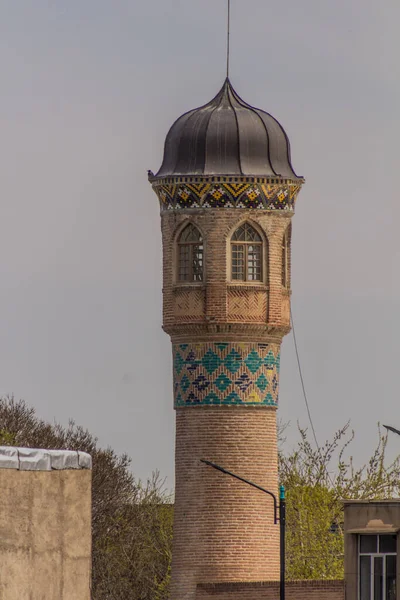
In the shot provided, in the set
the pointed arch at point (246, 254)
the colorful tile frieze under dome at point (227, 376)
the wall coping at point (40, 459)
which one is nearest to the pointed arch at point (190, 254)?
the pointed arch at point (246, 254)

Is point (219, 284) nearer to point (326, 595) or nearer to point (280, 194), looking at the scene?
point (280, 194)

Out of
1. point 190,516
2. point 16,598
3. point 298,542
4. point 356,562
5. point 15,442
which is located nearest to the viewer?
point 16,598

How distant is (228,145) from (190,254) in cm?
220

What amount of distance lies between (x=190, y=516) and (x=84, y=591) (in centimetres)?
2213

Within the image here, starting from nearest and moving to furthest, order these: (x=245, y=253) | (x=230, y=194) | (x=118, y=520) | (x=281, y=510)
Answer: (x=281, y=510) → (x=230, y=194) → (x=245, y=253) → (x=118, y=520)

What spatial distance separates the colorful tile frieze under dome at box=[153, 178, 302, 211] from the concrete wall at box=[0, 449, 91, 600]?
75.7 feet

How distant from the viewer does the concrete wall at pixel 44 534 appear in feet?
57.3

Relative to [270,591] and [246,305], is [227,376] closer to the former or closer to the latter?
[246,305]

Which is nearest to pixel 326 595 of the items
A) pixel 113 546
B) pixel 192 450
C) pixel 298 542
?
pixel 192 450

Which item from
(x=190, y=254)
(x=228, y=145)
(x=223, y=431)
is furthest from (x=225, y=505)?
(x=228, y=145)

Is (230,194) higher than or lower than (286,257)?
higher

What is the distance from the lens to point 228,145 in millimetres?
42344

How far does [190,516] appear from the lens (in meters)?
41.0

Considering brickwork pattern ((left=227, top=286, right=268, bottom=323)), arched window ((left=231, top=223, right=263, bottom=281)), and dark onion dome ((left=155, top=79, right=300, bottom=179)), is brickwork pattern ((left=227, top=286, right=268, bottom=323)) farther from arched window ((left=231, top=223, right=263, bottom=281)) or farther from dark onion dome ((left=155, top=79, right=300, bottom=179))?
dark onion dome ((left=155, top=79, right=300, bottom=179))
